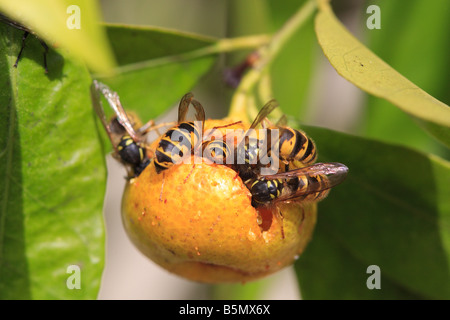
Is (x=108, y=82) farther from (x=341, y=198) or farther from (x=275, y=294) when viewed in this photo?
(x=275, y=294)

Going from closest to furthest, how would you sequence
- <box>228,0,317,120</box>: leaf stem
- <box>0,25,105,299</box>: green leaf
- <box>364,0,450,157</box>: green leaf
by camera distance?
<box>0,25,105,299</box>: green leaf
<box>228,0,317,120</box>: leaf stem
<box>364,0,450,157</box>: green leaf

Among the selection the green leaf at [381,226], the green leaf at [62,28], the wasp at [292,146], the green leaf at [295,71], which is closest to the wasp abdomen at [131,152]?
the wasp at [292,146]

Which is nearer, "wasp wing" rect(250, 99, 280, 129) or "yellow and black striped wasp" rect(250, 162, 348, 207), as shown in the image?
"yellow and black striped wasp" rect(250, 162, 348, 207)

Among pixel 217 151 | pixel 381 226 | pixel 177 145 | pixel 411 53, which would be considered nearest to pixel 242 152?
pixel 217 151

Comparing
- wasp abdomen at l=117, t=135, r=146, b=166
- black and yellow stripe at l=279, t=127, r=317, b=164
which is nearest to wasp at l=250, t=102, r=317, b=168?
black and yellow stripe at l=279, t=127, r=317, b=164

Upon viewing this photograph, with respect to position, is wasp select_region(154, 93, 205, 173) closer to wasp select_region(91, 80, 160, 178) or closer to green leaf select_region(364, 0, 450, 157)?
wasp select_region(91, 80, 160, 178)

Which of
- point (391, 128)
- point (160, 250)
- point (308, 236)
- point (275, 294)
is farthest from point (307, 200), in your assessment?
point (275, 294)
